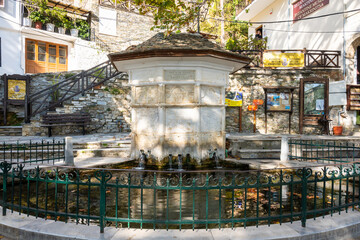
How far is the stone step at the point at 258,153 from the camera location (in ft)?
27.2

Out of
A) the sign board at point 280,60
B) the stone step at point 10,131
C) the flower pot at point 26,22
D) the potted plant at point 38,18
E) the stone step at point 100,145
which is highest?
the potted plant at point 38,18

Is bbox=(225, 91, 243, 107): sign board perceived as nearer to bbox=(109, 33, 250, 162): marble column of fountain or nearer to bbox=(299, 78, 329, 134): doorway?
bbox=(299, 78, 329, 134): doorway

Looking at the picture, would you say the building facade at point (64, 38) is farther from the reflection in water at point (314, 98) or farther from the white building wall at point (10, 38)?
the reflection in water at point (314, 98)

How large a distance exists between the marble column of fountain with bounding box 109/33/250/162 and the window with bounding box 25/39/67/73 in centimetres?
1489

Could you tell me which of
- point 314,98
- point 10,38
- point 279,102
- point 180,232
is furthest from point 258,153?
point 10,38

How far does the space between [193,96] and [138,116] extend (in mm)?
1622

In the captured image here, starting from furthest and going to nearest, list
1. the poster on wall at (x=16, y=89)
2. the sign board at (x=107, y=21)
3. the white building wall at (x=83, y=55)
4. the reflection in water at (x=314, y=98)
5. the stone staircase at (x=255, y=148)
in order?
the sign board at (x=107, y=21)
the white building wall at (x=83, y=55)
the reflection in water at (x=314, y=98)
the poster on wall at (x=16, y=89)
the stone staircase at (x=255, y=148)

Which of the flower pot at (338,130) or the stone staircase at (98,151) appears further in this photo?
the flower pot at (338,130)

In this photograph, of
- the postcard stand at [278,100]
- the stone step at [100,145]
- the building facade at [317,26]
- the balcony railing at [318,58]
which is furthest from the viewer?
the postcard stand at [278,100]

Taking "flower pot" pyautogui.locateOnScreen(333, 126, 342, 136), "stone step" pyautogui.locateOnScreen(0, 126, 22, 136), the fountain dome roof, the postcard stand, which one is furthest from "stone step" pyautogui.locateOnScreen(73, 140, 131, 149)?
"flower pot" pyautogui.locateOnScreen(333, 126, 342, 136)

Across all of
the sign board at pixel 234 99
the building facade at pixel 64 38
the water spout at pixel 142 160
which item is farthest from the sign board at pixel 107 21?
the water spout at pixel 142 160

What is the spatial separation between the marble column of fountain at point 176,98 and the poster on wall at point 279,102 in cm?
781

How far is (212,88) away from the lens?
6.78 m

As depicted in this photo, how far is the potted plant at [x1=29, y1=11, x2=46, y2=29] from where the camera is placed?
680 inches
